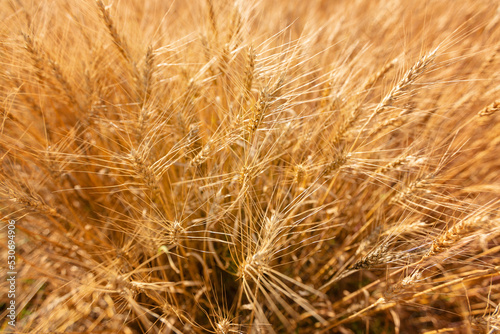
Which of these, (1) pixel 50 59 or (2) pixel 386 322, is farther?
(2) pixel 386 322

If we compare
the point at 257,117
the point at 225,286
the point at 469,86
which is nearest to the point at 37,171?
the point at 225,286

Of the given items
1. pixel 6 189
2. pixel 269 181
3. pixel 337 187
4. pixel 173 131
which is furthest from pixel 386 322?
pixel 6 189

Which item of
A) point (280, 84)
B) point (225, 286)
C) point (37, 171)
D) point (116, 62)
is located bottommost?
point (225, 286)

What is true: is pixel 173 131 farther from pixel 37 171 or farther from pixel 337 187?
pixel 337 187

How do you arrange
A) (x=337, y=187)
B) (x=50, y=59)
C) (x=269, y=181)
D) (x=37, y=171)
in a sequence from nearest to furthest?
(x=50, y=59) < (x=269, y=181) < (x=37, y=171) < (x=337, y=187)

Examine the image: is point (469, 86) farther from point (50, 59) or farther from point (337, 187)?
point (50, 59)

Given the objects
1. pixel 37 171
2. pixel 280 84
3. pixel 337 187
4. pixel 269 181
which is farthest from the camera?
pixel 337 187

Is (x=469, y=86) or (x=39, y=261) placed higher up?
(x=469, y=86)
